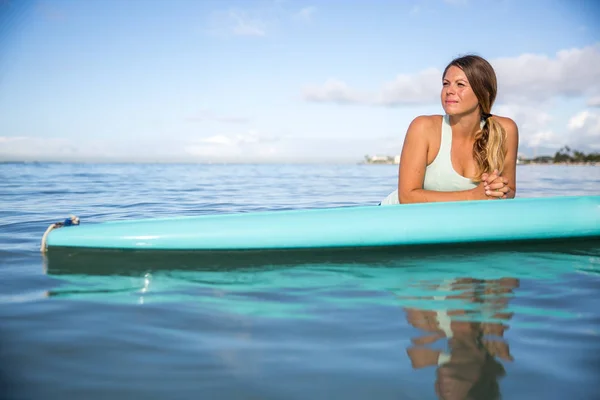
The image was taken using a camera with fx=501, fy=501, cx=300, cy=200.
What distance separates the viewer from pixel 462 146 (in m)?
3.50

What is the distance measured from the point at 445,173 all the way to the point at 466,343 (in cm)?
201

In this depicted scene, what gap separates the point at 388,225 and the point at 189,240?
124 cm

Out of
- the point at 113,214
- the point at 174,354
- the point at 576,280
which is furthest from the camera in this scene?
the point at 113,214

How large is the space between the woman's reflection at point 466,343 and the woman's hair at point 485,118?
1294mm

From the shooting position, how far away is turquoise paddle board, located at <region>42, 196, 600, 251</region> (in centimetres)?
303

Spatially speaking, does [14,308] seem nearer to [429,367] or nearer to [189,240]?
[189,240]

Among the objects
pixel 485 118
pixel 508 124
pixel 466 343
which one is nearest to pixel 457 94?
pixel 485 118

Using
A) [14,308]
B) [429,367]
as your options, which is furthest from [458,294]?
[14,308]

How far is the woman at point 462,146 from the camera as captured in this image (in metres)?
3.26

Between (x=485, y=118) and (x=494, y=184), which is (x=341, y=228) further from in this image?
(x=485, y=118)

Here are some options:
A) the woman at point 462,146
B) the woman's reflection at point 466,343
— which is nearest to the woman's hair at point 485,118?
the woman at point 462,146

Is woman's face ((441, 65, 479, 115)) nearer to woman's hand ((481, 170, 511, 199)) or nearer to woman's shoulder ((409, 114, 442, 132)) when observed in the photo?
woman's shoulder ((409, 114, 442, 132))

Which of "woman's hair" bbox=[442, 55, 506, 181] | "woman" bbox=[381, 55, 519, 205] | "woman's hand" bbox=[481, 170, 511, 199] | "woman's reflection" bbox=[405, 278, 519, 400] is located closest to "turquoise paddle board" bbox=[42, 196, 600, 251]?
"woman's hand" bbox=[481, 170, 511, 199]

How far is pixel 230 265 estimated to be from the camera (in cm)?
296
